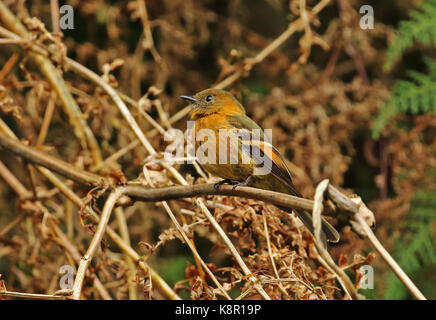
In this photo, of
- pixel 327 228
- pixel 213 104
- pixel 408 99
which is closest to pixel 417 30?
pixel 408 99

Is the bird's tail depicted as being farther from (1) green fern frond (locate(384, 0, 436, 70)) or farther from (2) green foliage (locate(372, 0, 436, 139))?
(1) green fern frond (locate(384, 0, 436, 70))

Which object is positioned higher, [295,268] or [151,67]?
[151,67]

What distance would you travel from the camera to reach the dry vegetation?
98.4 inches

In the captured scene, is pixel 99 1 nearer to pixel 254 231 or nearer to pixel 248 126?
pixel 248 126

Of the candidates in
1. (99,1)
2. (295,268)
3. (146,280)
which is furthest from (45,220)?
(99,1)

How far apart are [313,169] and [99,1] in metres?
2.11

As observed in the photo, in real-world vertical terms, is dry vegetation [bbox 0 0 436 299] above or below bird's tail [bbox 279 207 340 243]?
above

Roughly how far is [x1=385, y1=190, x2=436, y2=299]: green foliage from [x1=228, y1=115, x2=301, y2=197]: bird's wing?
1.14 metres

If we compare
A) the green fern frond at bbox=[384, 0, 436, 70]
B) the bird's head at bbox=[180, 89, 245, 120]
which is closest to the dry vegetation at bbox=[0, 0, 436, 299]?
the bird's head at bbox=[180, 89, 245, 120]

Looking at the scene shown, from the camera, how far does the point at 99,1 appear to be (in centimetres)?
421

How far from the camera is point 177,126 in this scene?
13.3 ft

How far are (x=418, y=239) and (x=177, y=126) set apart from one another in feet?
6.09

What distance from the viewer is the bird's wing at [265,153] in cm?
266

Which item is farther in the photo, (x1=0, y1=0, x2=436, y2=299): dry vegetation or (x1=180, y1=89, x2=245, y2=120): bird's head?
(x1=180, y1=89, x2=245, y2=120): bird's head
